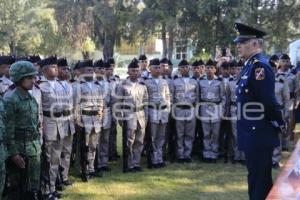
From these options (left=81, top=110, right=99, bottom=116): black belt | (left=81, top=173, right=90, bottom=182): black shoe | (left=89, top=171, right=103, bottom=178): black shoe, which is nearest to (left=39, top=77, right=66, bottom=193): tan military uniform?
(left=81, top=110, right=99, bottom=116): black belt

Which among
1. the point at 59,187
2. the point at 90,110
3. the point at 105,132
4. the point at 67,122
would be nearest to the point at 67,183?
the point at 59,187

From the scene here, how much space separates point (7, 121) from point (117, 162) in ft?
15.0

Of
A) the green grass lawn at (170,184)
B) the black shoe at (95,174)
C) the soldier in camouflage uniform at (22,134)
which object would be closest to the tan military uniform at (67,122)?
the green grass lawn at (170,184)

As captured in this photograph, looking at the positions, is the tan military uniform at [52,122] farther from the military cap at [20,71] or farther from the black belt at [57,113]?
the military cap at [20,71]

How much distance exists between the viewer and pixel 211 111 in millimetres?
8914

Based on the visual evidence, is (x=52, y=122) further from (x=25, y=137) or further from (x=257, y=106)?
(x=257, y=106)

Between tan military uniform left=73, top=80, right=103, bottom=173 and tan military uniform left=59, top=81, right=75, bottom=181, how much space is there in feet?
1.44

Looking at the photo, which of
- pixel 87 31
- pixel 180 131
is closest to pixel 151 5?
pixel 87 31

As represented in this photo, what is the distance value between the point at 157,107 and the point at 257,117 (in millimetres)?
3813

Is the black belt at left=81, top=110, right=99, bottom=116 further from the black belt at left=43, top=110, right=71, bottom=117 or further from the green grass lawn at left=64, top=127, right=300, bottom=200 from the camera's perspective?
the green grass lawn at left=64, top=127, right=300, bottom=200

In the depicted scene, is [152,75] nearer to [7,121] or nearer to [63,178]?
[63,178]

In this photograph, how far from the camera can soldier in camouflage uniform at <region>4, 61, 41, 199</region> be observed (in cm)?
474

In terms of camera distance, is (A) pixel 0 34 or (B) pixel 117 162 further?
(A) pixel 0 34

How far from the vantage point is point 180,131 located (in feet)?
29.5
